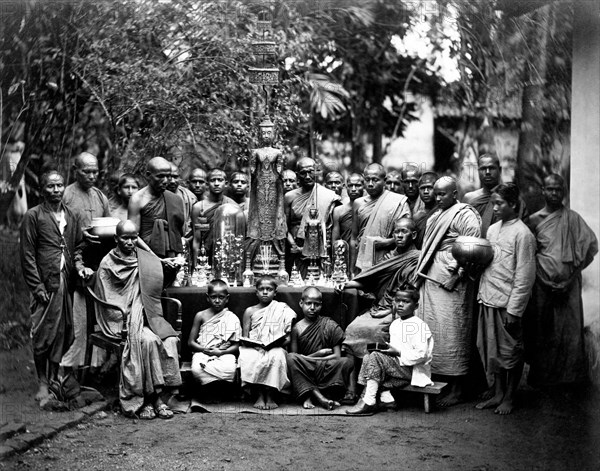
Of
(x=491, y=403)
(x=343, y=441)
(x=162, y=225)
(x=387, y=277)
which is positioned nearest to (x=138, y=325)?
(x=162, y=225)

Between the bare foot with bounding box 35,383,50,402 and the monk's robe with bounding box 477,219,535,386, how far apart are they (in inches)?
141

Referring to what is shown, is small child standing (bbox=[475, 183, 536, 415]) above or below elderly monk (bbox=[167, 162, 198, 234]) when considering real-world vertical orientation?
below

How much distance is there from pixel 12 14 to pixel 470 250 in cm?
425

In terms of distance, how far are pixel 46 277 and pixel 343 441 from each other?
9.07ft

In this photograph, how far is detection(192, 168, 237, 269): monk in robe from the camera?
7648 mm

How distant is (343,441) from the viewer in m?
5.86

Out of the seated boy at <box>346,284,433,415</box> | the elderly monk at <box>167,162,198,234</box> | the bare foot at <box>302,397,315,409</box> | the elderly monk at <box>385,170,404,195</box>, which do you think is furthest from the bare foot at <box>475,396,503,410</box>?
the elderly monk at <box>167,162,198,234</box>

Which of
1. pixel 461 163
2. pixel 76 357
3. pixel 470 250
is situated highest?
pixel 461 163

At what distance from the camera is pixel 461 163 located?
8562mm

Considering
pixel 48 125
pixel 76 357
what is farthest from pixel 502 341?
pixel 48 125

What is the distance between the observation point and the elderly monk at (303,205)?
25.1ft

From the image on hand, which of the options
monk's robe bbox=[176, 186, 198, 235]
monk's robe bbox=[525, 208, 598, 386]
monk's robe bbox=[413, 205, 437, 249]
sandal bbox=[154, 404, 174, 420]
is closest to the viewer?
monk's robe bbox=[525, 208, 598, 386]

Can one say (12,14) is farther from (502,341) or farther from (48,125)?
(502,341)

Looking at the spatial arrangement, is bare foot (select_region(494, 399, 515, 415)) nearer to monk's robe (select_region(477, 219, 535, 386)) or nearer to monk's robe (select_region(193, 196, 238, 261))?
monk's robe (select_region(477, 219, 535, 386))
